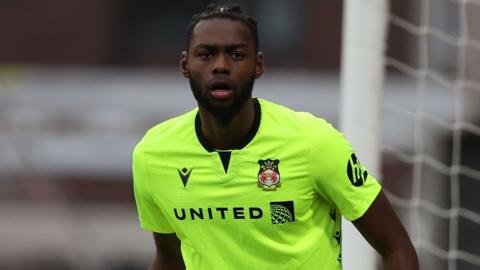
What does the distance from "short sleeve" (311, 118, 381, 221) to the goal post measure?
1.18 m

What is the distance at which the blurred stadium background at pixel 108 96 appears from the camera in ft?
51.7

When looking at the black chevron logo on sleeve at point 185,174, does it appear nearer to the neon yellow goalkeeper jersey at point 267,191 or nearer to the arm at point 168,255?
the neon yellow goalkeeper jersey at point 267,191

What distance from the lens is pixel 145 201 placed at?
4.12m

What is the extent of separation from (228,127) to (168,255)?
59 centimetres

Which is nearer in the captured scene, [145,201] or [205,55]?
[205,55]

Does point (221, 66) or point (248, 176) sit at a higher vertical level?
point (221, 66)

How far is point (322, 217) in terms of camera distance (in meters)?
3.93

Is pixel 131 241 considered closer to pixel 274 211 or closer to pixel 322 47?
pixel 322 47

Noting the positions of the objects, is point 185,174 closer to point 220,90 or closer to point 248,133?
point 248,133

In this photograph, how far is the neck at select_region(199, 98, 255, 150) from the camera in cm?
388

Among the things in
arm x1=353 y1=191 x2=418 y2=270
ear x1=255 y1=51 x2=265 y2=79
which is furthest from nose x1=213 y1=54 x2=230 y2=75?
arm x1=353 y1=191 x2=418 y2=270

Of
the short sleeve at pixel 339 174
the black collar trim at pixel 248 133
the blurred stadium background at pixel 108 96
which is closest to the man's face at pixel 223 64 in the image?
the black collar trim at pixel 248 133

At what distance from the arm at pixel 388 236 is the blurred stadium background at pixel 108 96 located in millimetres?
10863

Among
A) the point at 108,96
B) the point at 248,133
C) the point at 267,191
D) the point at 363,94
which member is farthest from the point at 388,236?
the point at 108,96
